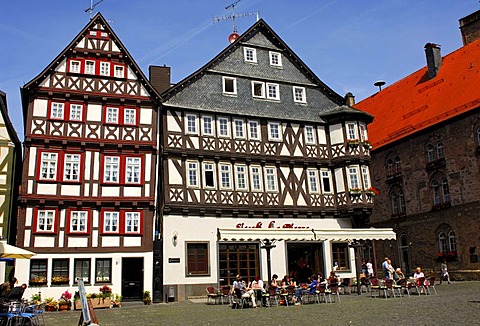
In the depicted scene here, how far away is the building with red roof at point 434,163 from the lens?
3275cm

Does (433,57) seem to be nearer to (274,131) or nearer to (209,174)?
(274,131)

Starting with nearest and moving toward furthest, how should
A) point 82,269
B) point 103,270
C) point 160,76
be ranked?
1. point 82,269
2. point 103,270
3. point 160,76

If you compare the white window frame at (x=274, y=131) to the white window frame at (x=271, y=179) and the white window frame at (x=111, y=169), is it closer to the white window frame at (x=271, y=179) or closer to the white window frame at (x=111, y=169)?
the white window frame at (x=271, y=179)

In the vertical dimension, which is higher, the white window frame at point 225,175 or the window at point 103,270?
the white window frame at point 225,175

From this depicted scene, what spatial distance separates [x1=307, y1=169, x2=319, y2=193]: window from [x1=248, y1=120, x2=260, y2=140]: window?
391 centimetres

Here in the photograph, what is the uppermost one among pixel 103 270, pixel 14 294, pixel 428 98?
pixel 428 98

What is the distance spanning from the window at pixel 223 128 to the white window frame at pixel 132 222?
268 inches

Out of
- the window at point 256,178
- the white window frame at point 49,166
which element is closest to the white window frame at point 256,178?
the window at point 256,178

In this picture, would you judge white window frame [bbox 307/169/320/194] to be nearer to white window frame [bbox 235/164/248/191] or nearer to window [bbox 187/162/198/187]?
white window frame [bbox 235/164/248/191]

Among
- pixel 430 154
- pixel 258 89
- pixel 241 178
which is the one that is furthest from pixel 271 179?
pixel 430 154

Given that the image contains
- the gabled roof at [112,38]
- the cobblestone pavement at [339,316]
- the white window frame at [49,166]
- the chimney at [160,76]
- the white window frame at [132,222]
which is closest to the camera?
the cobblestone pavement at [339,316]

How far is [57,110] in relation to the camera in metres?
25.2

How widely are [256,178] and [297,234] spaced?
4.96 m

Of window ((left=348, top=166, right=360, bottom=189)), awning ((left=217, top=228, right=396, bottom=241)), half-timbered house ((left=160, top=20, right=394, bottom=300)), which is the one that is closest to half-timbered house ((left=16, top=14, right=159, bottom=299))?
half-timbered house ((left=160, top=20, right=394, bottom=300))
